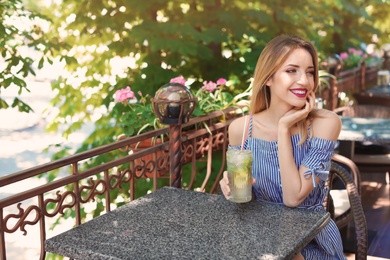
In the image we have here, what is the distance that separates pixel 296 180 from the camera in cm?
222

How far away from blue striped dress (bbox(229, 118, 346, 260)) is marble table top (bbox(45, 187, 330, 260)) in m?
0.20

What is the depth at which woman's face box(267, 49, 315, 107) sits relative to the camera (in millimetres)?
2273

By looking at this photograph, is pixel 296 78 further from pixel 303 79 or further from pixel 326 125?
pixel 326 125

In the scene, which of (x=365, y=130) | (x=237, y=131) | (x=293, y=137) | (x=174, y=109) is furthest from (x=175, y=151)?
(x=365, y=130)

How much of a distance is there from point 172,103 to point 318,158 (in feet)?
2.82

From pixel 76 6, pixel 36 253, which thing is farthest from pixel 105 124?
pixel 36 253

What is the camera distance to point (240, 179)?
2.05 meters

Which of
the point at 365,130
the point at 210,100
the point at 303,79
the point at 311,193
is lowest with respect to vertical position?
the point at 365,130

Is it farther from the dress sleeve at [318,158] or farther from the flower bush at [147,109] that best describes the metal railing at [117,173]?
the dress sleeve at [318,158]

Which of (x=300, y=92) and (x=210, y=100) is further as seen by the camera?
(x=210, y=100)

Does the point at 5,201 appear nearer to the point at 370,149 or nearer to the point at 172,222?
the point at 172,222

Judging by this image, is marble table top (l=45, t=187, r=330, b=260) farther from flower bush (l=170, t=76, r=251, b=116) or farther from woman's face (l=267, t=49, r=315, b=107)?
flower bush (l=170, t=76, r=251, b=116)

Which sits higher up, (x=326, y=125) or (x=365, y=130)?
(x=326, y=125)

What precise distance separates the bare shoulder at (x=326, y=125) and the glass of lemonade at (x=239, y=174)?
0.40 metres
